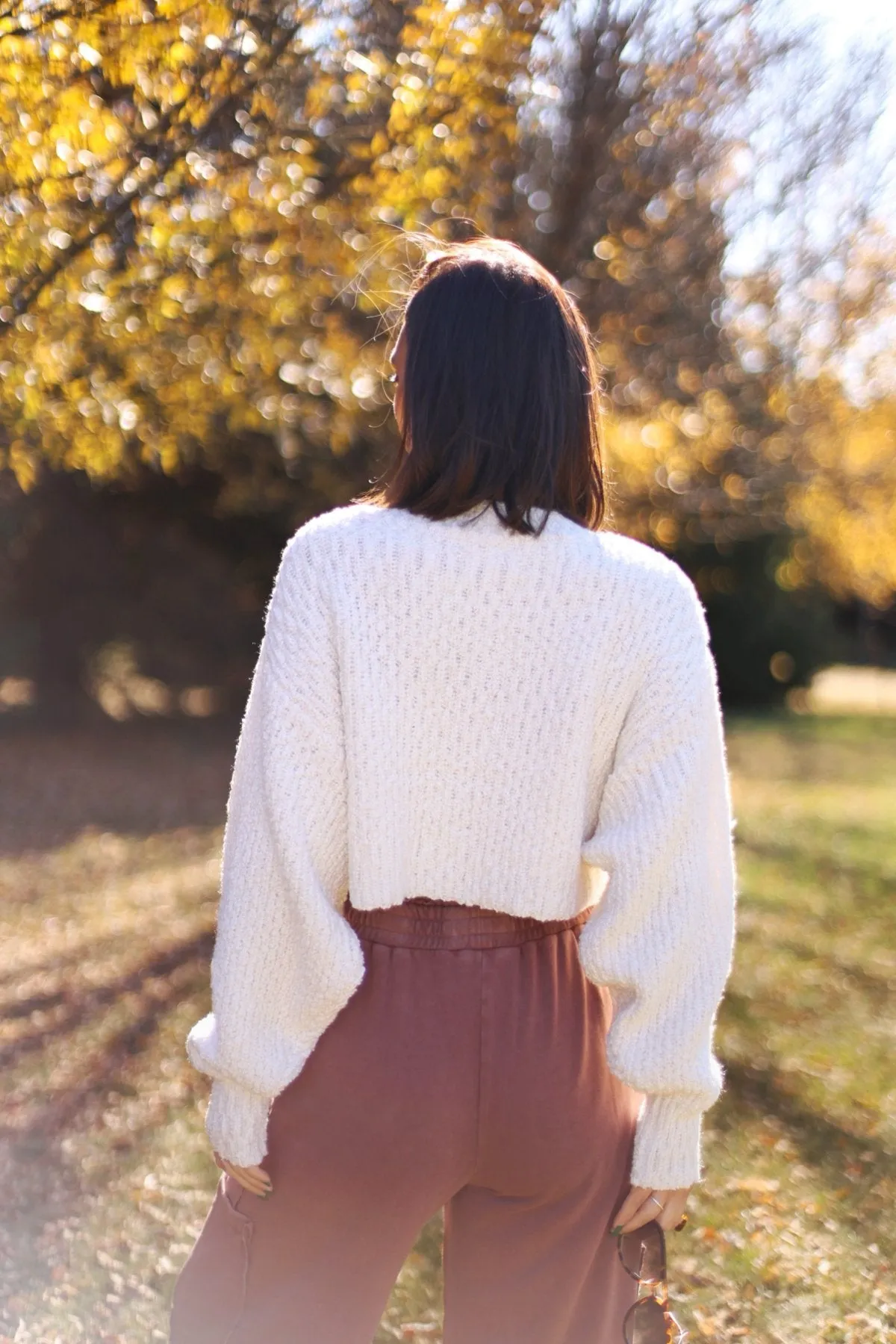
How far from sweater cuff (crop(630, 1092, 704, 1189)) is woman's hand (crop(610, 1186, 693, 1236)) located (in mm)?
17

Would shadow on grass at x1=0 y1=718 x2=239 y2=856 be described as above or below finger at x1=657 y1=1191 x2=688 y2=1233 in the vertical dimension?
above

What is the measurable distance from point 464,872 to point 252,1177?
455mm

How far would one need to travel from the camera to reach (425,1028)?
5.17 feet

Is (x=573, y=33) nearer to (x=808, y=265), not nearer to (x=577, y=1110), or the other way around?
(x=808, y=265)

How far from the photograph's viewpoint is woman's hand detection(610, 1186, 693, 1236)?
1616 millimetres

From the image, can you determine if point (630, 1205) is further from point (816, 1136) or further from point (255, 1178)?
point (816, 1136)

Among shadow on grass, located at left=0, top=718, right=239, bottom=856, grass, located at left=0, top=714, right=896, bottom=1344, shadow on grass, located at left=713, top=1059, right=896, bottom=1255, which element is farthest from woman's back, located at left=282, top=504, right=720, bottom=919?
shadow on grass, located at left=0, top=718, right=239, bottom=856

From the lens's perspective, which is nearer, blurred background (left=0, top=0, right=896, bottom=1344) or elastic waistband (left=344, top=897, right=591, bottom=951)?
elastic waistband (left=344, top=897, right=591, bottom=951)

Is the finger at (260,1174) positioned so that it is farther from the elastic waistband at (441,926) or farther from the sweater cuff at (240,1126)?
the elastic waistband at (441,926)

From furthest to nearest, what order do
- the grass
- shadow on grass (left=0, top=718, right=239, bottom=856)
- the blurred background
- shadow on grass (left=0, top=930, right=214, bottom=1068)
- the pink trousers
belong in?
shadow on grass (left=0, top=718, right=239, bottom=856), shadow on grass (left=0, top=930, right=214, bottom=1068), the grass, the blurred background, the pink trousers

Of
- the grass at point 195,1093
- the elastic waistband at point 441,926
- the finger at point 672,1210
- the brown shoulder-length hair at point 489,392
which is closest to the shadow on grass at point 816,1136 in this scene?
the grass at point 195,1093

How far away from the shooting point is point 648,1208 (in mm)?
1621

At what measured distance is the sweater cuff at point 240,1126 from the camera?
1.58 meters

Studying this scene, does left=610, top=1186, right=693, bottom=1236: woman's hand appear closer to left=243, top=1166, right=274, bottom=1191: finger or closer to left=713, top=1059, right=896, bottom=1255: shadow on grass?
left=243, top=1166, right=274, bottom=1191: finger
